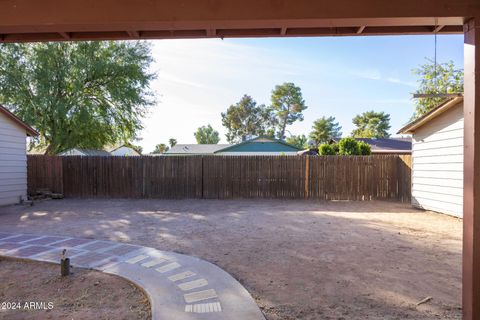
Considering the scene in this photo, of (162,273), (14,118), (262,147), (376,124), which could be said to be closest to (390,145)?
(262,147)

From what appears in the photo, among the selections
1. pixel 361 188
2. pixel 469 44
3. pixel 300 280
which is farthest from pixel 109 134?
pixel 469 44

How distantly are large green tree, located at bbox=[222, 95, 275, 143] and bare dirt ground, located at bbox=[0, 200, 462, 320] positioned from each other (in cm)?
3099

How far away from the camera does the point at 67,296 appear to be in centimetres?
315

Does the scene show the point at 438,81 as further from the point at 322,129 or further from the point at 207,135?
the point at 207,135

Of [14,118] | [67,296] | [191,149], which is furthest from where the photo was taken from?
[191,149]

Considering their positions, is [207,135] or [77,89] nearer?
[77,89]

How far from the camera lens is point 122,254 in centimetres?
448

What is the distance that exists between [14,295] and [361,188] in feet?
34.7

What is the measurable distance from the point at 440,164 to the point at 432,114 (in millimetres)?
1379

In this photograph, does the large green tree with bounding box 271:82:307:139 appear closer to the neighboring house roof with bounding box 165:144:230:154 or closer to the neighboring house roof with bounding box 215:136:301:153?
the neighboring house roof with bounding box 165:144:230:154

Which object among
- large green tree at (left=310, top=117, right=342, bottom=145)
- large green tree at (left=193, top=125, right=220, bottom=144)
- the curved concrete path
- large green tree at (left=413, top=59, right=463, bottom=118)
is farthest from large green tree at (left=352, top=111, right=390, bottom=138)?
the curved concrete path

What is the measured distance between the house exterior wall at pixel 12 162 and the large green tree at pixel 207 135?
41508mm

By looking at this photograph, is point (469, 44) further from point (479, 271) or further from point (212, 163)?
point (212, 163)

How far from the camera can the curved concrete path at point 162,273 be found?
2.75 meters
